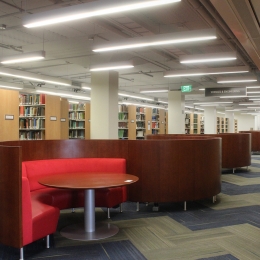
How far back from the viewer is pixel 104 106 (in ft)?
30.2

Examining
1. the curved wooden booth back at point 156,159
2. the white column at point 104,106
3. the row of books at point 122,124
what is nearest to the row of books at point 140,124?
the row of books at point 122,124

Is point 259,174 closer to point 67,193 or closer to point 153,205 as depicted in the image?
point 153,205

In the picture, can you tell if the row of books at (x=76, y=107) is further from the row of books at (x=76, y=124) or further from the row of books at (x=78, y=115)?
the row of books at (x=76, y=124)

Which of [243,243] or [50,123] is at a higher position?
[50,123]

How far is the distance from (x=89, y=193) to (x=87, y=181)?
0.22 metres

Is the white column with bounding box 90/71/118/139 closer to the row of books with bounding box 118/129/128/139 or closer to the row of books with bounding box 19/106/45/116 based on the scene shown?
the row of books with bounding box 19/106/45/116

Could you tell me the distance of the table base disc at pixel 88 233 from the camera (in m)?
3.53

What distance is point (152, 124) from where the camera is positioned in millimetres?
14148

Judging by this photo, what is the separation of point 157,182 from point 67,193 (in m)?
1.35

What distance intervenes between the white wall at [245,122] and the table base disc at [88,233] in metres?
32.4

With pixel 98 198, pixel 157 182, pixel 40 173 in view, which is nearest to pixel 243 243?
pixel 157 182

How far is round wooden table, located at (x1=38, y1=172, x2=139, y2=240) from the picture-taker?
3.34 meters

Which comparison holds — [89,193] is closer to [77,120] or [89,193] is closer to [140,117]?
[77,120]

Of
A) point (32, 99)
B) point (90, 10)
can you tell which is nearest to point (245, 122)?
point (32, 99)
